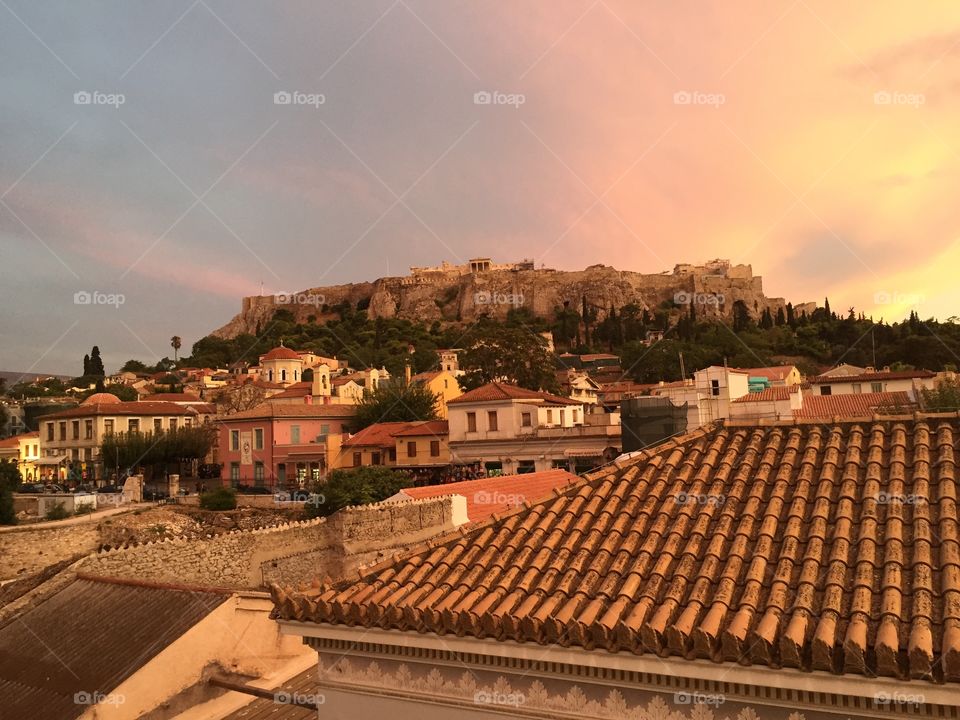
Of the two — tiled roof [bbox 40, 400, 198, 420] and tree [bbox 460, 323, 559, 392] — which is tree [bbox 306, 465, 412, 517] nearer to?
tree [bbox 460, 323, 559, 392]

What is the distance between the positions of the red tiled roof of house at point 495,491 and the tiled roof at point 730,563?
1098 centimetres

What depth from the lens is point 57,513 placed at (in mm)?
28406

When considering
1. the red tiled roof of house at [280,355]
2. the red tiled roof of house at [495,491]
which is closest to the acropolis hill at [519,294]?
the red tiled roof of house at [280,355]

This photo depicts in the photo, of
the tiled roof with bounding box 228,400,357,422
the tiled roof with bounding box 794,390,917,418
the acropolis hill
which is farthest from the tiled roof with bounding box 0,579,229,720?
the acropolis hill

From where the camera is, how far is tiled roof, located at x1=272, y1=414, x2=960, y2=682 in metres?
4.02

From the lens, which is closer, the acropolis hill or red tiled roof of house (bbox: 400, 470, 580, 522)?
red tiled roof of house (bbox: 400, 470, 580, 522)

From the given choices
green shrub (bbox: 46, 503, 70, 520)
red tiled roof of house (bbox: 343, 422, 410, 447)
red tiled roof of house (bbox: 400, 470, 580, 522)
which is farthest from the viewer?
red tiled roof of house (bbox: 343, 422, 410, 447)

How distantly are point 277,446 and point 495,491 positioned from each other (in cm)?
2336

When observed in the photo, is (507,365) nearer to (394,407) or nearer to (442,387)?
(442,387)

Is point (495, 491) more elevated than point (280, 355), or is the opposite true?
point (280, 355)

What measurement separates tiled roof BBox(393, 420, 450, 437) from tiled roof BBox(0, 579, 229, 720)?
73.9ft

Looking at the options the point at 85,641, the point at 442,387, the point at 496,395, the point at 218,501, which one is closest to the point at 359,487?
the point at 218,501

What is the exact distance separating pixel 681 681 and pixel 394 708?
211 centimetres

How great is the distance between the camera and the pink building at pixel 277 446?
125ft
